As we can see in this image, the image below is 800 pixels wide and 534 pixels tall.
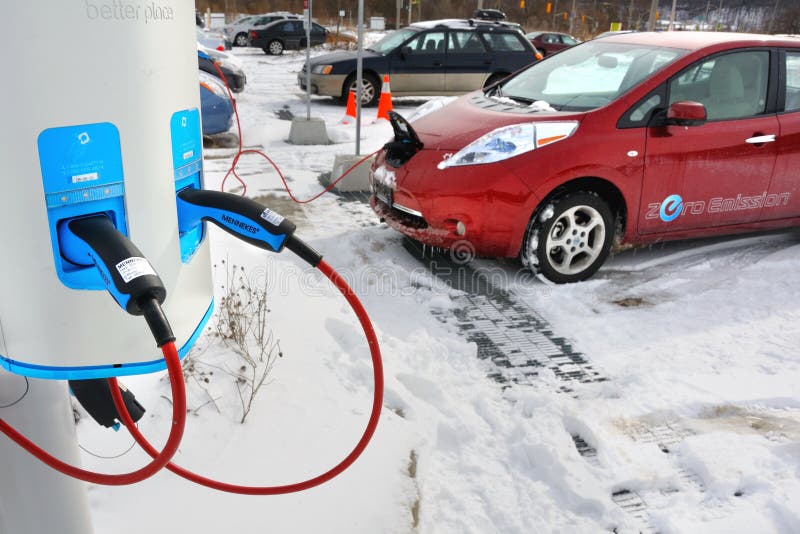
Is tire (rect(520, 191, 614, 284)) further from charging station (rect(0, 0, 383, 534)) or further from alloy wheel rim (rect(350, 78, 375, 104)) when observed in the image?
alloy wheel rim (rect(350, 78, 375, 104))

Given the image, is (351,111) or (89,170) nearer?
(89,170)

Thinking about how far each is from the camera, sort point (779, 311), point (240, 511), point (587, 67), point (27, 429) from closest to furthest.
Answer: point (27, 429) < point (240, 511) < point (779, 311) < point (587, 67)

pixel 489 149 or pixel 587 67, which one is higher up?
pixel 587 67

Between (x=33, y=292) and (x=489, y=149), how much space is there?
3.27 metres

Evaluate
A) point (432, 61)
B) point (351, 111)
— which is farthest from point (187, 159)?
point (432, 61)

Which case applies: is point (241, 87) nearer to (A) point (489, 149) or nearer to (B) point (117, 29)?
(A) point (489, 149)

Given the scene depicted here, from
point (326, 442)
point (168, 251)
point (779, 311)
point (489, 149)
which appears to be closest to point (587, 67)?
point (489, 149)

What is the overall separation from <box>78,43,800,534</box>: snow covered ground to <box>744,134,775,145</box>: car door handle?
0.88 m

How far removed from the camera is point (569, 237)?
425 centimetres

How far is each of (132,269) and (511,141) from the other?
3.33m

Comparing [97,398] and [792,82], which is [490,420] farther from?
[792,82]

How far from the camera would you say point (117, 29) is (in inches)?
43.7

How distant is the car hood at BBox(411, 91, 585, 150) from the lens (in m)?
4.23

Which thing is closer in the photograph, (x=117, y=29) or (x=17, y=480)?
(x=117, y=29)
